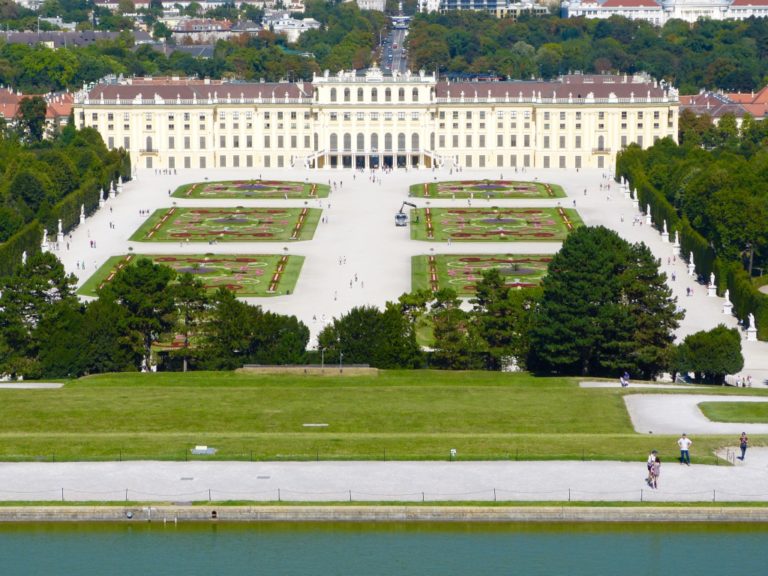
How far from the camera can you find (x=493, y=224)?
12900cm

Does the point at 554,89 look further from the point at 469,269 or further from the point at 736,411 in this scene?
the point at 736,411

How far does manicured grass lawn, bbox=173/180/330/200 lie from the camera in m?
144

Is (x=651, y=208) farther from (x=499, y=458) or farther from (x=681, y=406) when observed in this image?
(x=499, y=458)

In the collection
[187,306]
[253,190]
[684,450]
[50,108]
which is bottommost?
[253,190]

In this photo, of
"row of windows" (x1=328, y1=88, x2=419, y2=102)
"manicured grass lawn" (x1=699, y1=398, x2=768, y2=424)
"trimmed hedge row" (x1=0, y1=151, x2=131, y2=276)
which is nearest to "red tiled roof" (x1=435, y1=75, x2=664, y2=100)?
"row of windows" (x1=328, y1=88, x2=419, y2=102)

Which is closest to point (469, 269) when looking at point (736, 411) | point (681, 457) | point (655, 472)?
point (736, 411)

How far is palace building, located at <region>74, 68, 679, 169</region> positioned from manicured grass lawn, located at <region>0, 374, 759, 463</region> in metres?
86.6

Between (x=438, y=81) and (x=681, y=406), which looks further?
(x=438, y=81)

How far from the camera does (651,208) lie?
430 feet

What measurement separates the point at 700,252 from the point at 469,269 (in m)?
12.0

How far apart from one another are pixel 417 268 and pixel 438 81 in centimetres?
7319

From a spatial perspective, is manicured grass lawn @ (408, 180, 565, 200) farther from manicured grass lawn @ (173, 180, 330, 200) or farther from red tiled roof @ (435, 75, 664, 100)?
red tiled roof @ (435, 75, 664, 100)

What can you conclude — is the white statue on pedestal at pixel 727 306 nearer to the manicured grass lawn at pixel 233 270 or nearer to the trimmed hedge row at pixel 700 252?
the trimmed hedge row at pixel 700 252
